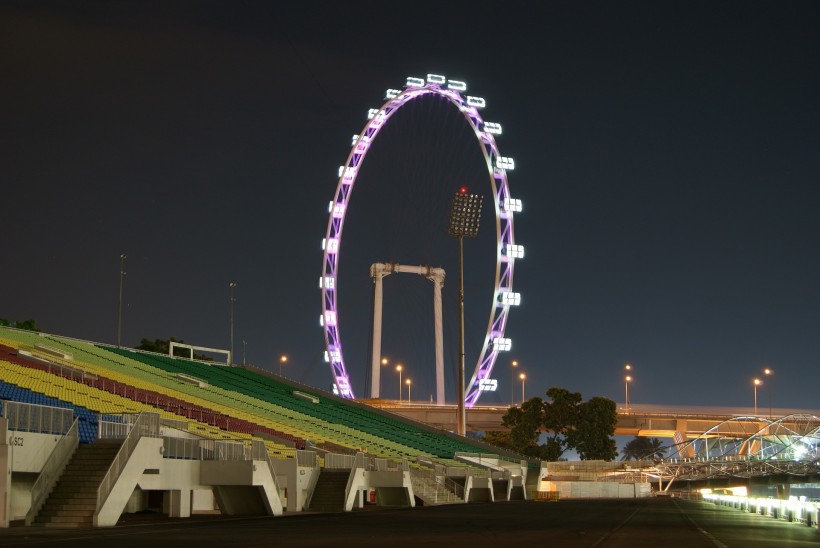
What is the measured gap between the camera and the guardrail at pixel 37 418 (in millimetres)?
25250

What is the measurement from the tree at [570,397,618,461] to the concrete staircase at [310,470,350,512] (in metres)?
57.8

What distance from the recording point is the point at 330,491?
125 ft

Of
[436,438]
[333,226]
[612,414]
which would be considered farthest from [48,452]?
[612,414]

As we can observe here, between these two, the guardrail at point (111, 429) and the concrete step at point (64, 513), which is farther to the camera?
the guardrail at point (111, 429)

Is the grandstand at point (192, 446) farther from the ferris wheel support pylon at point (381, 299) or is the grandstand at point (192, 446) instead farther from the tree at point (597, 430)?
the tree at point (597, 430)

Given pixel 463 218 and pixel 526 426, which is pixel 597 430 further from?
pixel 463 218

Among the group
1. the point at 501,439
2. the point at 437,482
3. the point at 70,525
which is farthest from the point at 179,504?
the point at 501,439

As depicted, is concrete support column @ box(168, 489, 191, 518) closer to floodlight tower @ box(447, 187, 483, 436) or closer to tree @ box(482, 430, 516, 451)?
floodlight tower @ box(447, 187, 483, 436)

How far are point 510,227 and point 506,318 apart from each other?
6.96m

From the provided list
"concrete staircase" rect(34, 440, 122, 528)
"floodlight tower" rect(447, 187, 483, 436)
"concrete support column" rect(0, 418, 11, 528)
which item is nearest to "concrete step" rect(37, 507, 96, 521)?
"concrete staircase" rect(34, 440, 122, 528)

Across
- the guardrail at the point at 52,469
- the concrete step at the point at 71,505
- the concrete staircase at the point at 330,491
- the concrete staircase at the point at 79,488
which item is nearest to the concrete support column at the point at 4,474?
the guardrail at the point at 52,469

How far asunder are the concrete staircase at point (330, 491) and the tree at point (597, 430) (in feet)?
190

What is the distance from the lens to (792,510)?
1309 inches

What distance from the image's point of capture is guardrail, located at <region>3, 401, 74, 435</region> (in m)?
25.2
